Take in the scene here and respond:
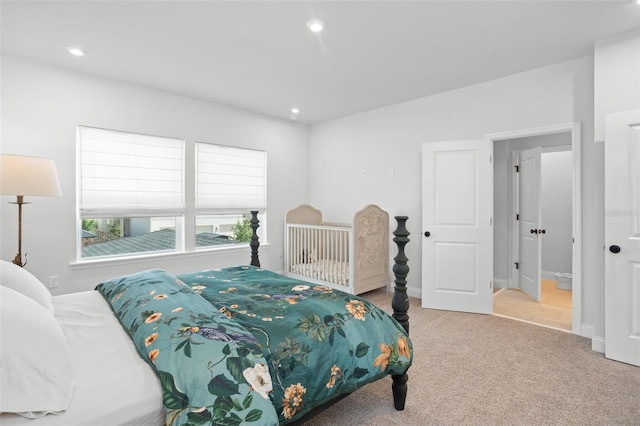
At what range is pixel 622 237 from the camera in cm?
253

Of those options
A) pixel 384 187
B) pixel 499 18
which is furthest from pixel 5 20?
pixel 384 187

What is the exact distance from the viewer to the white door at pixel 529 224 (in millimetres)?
4137

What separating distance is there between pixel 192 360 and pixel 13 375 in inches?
19.0

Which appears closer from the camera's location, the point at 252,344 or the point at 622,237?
the point at 252,344

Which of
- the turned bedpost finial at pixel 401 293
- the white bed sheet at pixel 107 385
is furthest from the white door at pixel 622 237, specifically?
the white bed sheet at pixel 107 385

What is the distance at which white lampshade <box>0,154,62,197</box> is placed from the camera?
2.34 meters

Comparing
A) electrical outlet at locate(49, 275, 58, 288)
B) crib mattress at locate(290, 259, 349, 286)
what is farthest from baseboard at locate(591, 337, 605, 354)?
electrical outlet at locate(49, 275, 58, 288)

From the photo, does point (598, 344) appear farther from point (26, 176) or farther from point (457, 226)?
point (26, 176)

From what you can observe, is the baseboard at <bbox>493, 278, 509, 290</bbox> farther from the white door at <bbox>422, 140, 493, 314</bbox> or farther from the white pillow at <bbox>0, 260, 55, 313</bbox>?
the white pillow at <bbox>0, 260, 55, 313</bbox>

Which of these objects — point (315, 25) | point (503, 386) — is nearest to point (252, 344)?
point (503, 386)

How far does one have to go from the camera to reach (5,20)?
241 cm

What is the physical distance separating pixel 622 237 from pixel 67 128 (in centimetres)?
506

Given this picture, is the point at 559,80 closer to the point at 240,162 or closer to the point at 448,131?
the point at 448,131

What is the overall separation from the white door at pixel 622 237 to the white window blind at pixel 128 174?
4.33m
